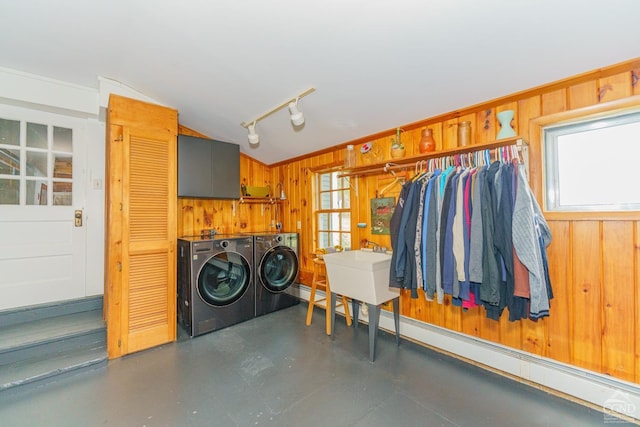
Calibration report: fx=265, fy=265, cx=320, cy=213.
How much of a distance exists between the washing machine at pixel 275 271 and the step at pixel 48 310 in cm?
171

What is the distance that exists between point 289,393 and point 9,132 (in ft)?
11.5

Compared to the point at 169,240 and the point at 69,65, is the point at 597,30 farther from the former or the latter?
the point at 69,65

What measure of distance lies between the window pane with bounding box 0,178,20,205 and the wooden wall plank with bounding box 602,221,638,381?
4789mm

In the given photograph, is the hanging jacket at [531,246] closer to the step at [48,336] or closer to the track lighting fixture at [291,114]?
the track lighting fixture at [291,114]

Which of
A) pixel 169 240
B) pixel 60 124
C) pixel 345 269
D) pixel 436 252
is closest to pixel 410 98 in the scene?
pixel 436 252

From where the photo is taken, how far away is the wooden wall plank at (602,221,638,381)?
158cm

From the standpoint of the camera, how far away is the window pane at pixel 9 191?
98.1 inches

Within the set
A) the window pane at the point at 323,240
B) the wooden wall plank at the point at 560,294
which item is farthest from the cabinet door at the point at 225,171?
the wooden wall plank at the point at 560,294

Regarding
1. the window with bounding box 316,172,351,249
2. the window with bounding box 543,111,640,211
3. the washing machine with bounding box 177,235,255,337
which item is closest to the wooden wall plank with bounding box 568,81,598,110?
the window with bounding box 543,111,640,211

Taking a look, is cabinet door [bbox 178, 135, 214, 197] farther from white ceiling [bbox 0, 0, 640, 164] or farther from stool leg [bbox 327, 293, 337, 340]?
stool leg [bbox 327, 293, 337, 340]

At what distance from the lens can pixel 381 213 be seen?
9.18 ft

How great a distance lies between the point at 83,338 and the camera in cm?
237

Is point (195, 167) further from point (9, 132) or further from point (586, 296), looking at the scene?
point (586, 296)

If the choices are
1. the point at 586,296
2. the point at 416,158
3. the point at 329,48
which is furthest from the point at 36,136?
the point at 586,296
